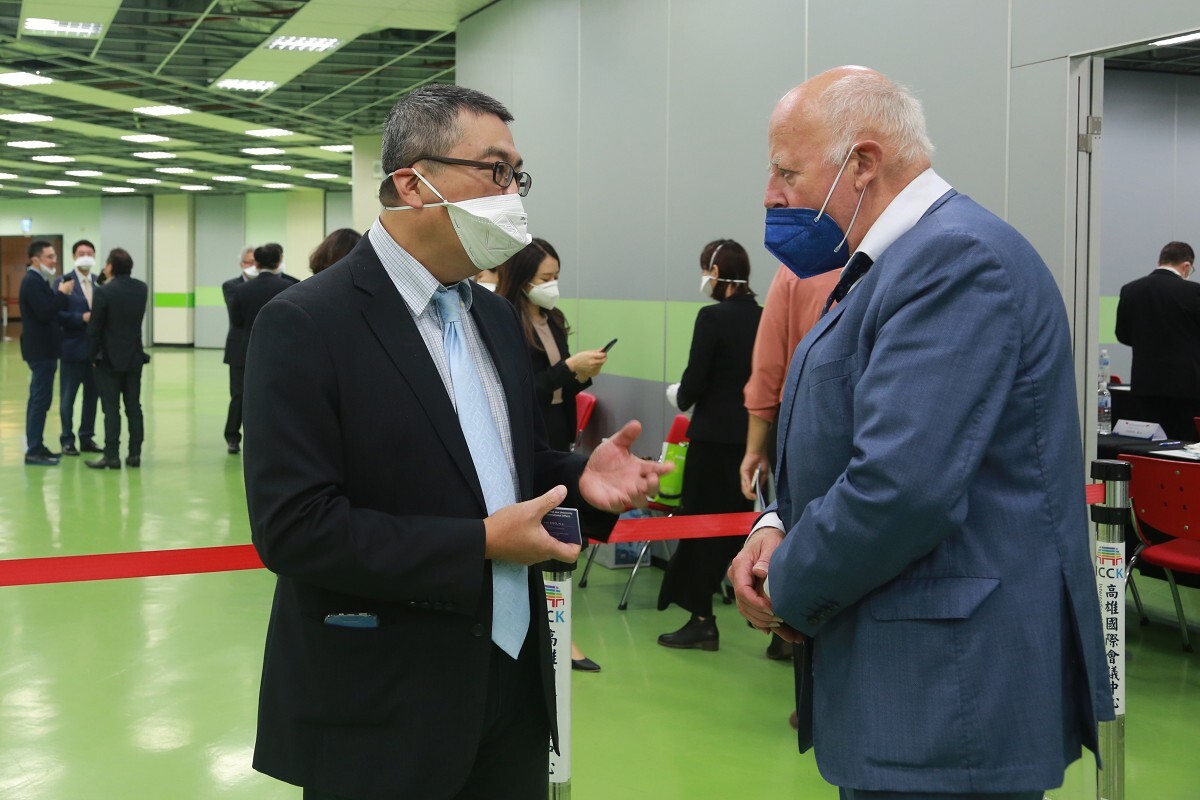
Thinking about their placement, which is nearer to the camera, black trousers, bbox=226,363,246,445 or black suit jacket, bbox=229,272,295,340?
black suit jacket, bbox=229,272,295,340

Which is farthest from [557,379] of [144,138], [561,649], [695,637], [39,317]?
[144,138]

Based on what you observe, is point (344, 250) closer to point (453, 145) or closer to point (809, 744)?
point (453, 145)

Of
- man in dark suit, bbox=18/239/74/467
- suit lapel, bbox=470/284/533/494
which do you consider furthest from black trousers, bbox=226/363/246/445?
suit lapel, bbox=470/284/533/494

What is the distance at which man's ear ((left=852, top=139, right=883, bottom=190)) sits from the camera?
5.39 feet

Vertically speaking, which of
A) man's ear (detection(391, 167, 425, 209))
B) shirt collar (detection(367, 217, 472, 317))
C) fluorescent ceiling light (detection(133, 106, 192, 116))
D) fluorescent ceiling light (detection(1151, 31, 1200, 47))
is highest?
fluorescent ceiling light (detection(133, 106, 192, 116))

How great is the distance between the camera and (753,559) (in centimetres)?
177

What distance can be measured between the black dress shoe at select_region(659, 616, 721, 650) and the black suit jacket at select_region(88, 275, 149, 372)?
6098mm

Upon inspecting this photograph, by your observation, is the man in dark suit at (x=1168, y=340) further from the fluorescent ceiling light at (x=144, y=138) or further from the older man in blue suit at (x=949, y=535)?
the fluorescent ceiling light at (x=144, y=138)

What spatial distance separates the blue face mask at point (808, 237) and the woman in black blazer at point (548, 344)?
273cm

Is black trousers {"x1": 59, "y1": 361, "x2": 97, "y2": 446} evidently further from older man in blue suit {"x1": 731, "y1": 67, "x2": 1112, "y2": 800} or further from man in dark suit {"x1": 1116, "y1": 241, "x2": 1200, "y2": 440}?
older man in blue suit {"x1": 731, "y1": 67, "x2": 1112, "y2": 800}

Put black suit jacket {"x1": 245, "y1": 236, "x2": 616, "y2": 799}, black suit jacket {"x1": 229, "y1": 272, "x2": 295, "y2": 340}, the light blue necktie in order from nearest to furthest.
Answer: black suit jacket {"x1": 245, "y1": 236, "x2": 616, "y2": 799}
the light blue necktie
black suit jacket {"x1": 229, "y1": 272, "x2": 295, "y2": 340}

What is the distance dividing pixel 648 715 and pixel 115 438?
22.3 ft

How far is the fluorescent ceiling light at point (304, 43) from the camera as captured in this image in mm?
10802

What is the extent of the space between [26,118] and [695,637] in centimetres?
1530
